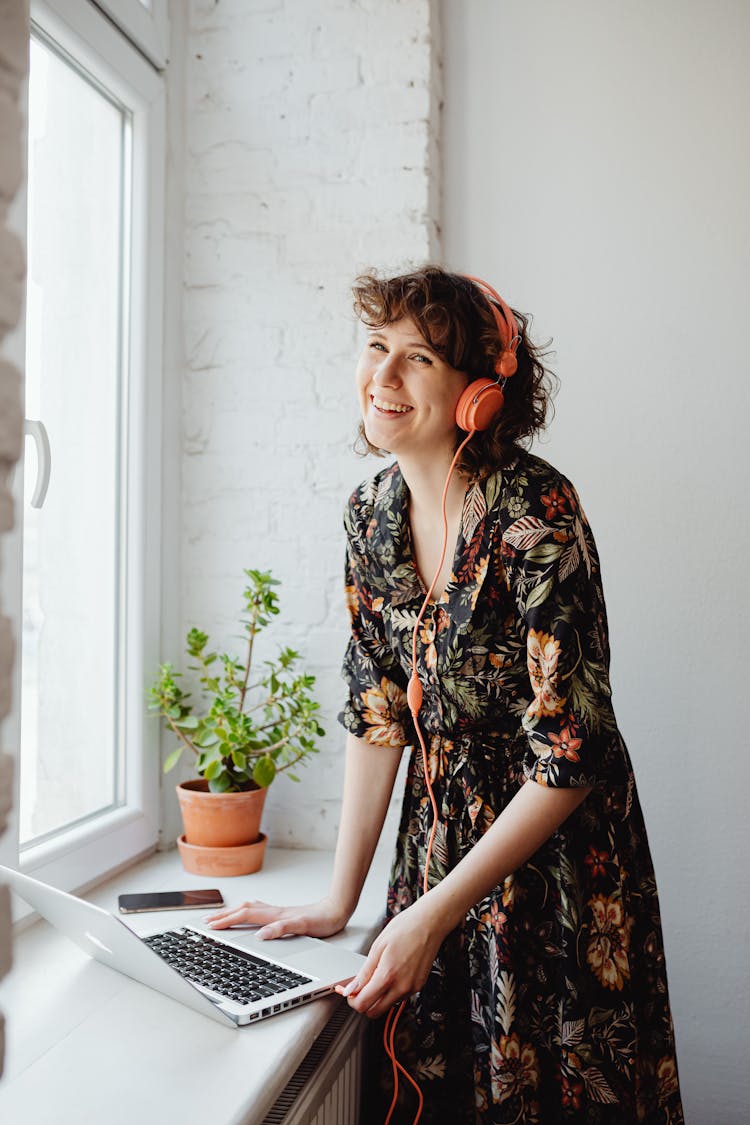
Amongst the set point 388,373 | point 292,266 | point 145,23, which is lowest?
point 388,373

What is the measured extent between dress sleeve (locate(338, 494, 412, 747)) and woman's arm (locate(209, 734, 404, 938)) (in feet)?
0.10

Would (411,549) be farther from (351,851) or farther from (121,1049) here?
(121,1049)

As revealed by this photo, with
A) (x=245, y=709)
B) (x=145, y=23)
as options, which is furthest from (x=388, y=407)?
(x=145, y=23)

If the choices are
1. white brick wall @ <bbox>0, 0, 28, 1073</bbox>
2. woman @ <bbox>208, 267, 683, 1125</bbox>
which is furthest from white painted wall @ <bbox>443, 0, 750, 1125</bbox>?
white brick wall @ <bbox>0, 0, 28, 1073</bbox>

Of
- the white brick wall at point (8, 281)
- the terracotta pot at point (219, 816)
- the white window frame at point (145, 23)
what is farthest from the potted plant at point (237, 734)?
the white brick wall at point (8, 281)

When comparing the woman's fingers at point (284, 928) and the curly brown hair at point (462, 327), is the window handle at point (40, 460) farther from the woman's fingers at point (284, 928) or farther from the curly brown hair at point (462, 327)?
the woman's fingers at point (284, 928)

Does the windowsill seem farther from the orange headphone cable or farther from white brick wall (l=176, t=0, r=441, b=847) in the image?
white brick wall (l=176, t=0, r=441, b=847)

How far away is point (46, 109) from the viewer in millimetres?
1545

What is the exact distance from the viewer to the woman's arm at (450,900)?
1.13 metres

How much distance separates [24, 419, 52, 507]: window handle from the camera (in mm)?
1463

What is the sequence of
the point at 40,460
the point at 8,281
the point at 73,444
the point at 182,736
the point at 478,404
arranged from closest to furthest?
1. the point at 8,281
2. the point at 478,404
3. the point at 40,460
4. the point at 73,444
5. the point at 182,736

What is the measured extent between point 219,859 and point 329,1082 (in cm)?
53

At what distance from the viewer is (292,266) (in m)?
1.92

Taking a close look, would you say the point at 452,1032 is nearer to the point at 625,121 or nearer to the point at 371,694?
the point at 371,694
